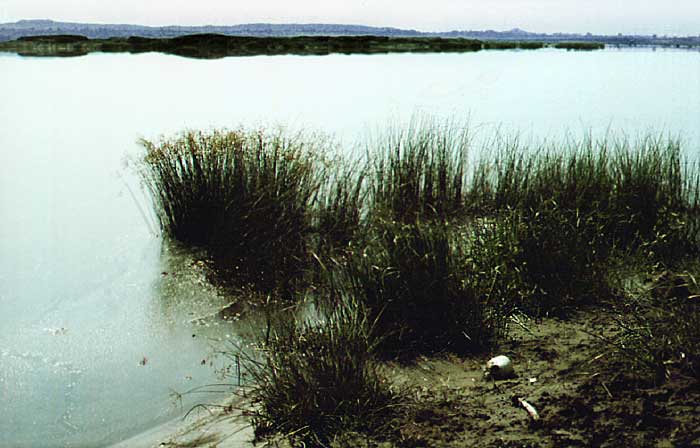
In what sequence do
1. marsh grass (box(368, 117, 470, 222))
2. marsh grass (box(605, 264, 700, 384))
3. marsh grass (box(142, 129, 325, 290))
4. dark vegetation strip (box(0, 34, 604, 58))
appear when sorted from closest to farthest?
marsh grass (box(605, 264, 700, 384))
marsh grass (box(142, 129, 325, 290))
marsh grass (box(368, 117, 470, 222))
dark vegetation strip (box(0, 34, 604, 58))

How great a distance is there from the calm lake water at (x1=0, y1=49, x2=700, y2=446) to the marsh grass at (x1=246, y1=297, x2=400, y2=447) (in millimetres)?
777

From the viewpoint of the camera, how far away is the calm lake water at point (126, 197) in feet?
13.5

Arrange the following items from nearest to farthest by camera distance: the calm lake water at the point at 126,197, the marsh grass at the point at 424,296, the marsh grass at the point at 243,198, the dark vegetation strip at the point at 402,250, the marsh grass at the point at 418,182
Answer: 1. the dark vegetation strip at the point at 402,250
2. the marsh grass at the point at 424,296
3. the calm lake water at the point at 126,197
4. the marsh grass at the point at 243,198
5. the marsh grass at the point at 418,182

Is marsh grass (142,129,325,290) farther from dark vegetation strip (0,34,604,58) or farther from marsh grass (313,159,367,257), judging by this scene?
dark vegetation strip (0,34,604,58)

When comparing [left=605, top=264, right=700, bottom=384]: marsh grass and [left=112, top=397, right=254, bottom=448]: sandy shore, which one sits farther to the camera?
[left=112, top=397, right=254, bottom=448]: sandy shore

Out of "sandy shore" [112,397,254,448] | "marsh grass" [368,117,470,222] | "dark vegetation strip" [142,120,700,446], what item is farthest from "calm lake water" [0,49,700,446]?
"marsh grass" [368,117,470,222]

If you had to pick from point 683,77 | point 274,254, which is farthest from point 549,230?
point 683,77

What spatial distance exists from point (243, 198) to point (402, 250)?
200cm

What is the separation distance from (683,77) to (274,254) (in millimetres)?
24142

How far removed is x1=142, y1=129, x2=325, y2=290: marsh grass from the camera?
5496mm

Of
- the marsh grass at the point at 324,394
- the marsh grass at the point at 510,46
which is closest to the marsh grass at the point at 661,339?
the marsh grass at the point at 324,394

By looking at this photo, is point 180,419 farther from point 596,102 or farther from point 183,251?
point 596,102

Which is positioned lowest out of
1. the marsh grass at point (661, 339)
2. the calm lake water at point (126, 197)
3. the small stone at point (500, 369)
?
the calm lake water at point (126, 197)

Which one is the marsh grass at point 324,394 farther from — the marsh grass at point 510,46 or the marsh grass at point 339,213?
the marsh grass at point 510,46
